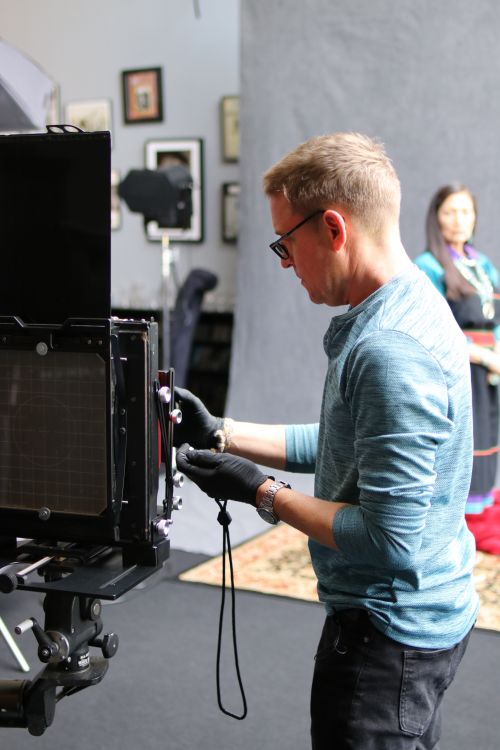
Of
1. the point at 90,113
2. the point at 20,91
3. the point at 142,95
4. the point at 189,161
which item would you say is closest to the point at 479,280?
the point at 20,91

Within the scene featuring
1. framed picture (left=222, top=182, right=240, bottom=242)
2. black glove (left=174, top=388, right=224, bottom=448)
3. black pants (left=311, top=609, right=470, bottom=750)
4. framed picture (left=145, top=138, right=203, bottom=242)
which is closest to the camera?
black pants (left=311, top=609, right=470, bottom=750)

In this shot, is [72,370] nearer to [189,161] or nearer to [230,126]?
[230,126]

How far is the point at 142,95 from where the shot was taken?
6141 millimetres

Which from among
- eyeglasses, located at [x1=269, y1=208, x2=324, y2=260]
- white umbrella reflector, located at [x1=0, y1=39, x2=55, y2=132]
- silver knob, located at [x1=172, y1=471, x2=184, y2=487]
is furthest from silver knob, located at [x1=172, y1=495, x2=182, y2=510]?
white umbrella reflector, located at [x1=0, y1=39, x2=55, y2=132]

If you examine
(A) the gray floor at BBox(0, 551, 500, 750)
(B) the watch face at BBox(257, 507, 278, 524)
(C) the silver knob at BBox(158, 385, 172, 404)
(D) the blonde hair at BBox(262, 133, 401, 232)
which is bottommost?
(A) the gray floor at BBox(0, 551, 500, 750)

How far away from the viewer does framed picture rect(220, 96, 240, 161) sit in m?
5.79

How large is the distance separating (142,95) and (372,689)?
18.2 ft

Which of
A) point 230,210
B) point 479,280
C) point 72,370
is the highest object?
point 230,210

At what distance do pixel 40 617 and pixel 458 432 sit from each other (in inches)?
84.6

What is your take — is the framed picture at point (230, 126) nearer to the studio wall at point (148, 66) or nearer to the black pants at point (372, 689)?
the studio wall at point (148, 66)

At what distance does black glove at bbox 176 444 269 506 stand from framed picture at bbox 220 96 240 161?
187 inches

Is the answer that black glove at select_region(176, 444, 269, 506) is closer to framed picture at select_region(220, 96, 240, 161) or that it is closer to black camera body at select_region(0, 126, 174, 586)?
black camera body at select_region(0, 126, 174, 586)

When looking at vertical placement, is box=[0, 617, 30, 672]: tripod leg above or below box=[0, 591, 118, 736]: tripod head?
below

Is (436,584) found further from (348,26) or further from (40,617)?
(348,26)
